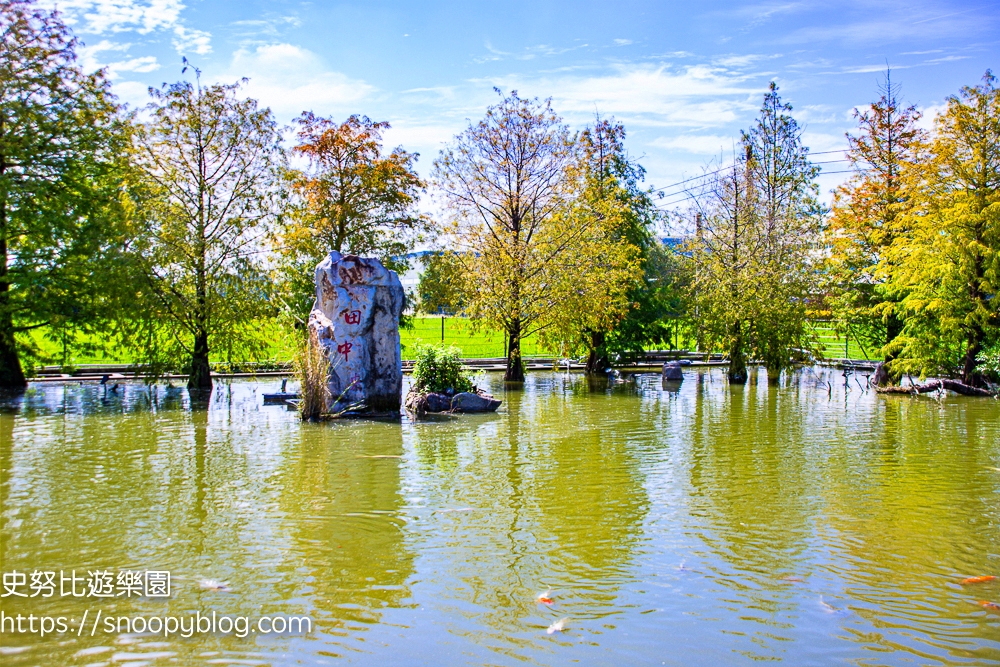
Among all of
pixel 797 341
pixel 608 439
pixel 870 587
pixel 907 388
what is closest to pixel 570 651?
pixel 870 587

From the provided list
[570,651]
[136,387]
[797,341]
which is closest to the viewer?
[570,651]

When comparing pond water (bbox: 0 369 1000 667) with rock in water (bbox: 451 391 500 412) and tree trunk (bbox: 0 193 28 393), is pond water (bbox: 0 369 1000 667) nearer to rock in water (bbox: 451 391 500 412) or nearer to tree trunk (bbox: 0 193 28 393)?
rock in water (bbox: 451 391 500 412)

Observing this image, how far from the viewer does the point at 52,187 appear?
17.5 meters

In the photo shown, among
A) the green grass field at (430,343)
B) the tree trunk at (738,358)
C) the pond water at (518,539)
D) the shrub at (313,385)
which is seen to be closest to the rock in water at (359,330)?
the shrub at (313,385)

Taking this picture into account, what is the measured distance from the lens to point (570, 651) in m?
4.89

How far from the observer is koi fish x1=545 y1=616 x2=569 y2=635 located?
17.0 feet

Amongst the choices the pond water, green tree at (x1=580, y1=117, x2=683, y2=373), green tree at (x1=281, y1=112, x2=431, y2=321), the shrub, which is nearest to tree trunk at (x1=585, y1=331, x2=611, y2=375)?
green tree at (x1=580, y1=117, x2=683, y2=373)

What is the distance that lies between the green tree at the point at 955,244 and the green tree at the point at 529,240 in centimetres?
686

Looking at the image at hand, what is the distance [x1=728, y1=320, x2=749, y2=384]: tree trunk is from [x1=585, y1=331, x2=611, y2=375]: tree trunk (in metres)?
3.83

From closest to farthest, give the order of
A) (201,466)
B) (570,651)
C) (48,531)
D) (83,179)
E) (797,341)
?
(570,651)
(48,531)
(201,466)
(83,179)
(797,341)

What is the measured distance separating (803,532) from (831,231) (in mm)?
16644

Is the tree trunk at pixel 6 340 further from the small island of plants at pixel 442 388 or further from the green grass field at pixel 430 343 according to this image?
the small island of plants at pixel 442 388

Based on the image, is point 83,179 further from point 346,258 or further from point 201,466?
point 201,466

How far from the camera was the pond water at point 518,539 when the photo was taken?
5.03 meters
